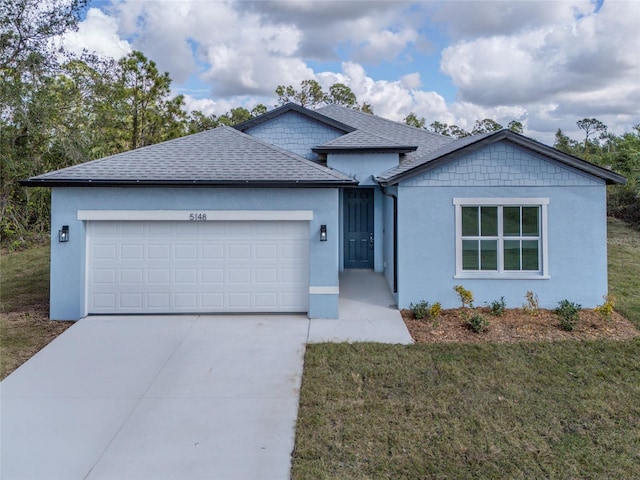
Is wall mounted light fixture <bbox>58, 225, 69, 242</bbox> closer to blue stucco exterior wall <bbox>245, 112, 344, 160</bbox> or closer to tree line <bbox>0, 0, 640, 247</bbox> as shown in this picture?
blue stucco exterior wall <bbox>245, 112, 344, 160</bbox>

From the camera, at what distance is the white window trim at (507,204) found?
33.0 feet

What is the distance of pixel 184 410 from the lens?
5.69 m

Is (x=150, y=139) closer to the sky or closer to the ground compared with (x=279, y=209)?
closer to the sky

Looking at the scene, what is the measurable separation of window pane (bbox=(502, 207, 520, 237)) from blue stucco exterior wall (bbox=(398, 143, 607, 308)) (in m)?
0.38

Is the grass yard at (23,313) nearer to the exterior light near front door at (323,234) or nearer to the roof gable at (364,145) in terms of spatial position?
the exterior light near front door at (323,234)

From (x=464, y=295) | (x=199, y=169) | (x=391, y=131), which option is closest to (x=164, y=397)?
(x=199, y=169)

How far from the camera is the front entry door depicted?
1439cm

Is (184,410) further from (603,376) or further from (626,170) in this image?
(626,170)

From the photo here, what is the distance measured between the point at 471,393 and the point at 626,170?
2522 centimetres

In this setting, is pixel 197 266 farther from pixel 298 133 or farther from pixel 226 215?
pixel 298 133

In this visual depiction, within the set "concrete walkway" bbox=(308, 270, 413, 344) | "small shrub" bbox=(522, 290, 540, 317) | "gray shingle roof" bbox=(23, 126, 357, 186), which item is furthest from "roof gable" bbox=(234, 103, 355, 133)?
"small shrub" bbox=(522, 290, 540, 317)

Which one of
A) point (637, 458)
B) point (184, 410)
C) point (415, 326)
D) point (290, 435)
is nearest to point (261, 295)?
point (415, 326)

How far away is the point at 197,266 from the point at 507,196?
298 inches

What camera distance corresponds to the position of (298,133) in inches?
585
